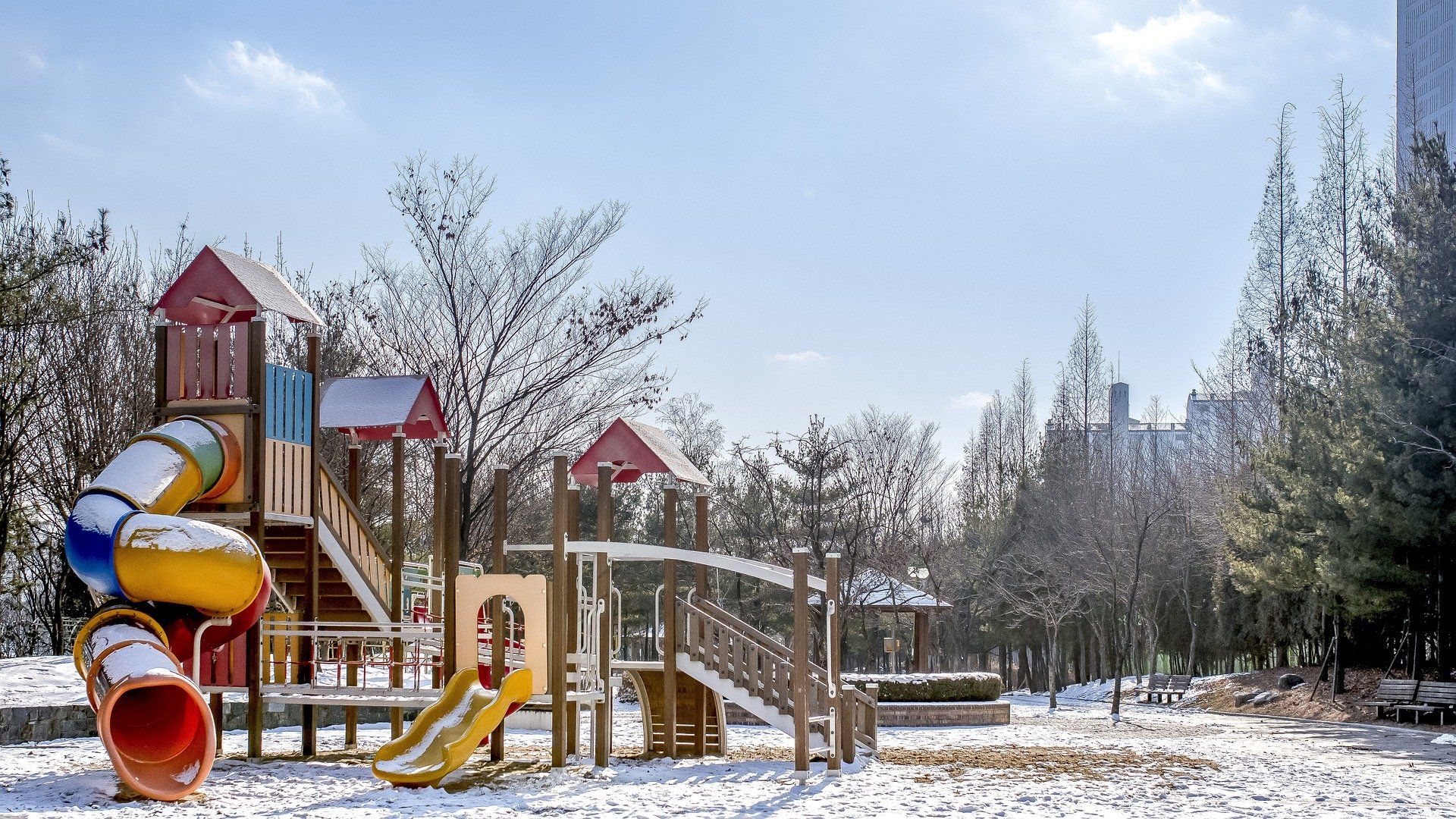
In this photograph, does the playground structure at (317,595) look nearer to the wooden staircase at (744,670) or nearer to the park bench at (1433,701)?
the wooden staircase at (744,670)

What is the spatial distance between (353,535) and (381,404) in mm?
1675

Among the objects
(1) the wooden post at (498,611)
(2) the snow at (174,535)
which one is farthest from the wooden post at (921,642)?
(2) the snow at (174,535)

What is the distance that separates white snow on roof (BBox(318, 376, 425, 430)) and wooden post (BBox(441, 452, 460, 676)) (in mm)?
1946

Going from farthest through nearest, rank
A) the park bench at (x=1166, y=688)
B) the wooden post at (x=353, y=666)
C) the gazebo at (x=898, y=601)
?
1. the park bench at (x=1166, y=688)
2. the gazebo at (x=898, y=601)
3. the wooden post at (x=353, y=666)

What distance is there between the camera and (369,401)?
15.6m

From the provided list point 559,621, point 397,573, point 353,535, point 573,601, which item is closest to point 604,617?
point 573,601

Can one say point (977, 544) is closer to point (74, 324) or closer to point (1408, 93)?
point (1408, 93)

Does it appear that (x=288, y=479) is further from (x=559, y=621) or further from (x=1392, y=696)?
(x=1392, y=696)

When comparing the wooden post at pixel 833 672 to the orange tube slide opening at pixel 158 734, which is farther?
the wooden post at pixel 833 672

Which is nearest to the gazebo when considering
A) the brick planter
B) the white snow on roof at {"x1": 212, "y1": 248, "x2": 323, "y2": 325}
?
the brick planter

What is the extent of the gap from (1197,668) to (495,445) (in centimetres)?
3634

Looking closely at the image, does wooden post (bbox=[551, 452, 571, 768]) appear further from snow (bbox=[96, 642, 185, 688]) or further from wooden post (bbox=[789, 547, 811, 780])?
snow (bbox=[96, 642, 185, 688])

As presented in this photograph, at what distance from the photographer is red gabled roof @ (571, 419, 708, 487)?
14.4 m

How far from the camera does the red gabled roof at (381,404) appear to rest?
15266mm
